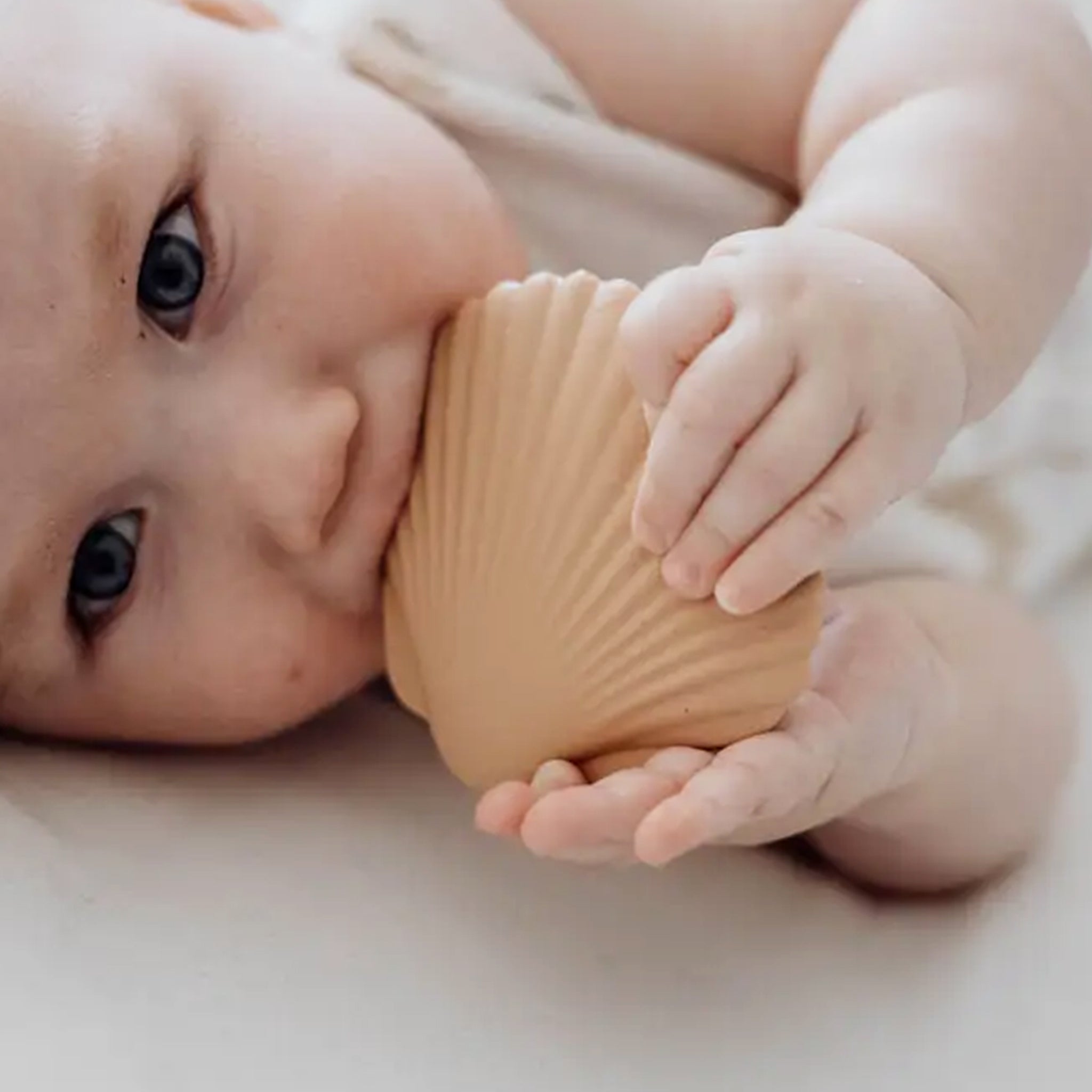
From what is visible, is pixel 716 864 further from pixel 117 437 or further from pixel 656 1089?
pixel 117 437

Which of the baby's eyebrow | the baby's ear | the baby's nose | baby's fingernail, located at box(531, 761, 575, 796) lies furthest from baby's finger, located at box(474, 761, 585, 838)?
the baby's ear

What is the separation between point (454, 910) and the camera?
2.15 ft

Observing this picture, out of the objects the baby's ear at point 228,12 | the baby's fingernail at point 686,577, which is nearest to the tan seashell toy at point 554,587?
the baby's fingernail at point 686,577

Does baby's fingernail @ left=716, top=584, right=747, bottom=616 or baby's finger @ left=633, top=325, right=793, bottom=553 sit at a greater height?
baby's finger @ left=633, top=325, right=793, bottom=553

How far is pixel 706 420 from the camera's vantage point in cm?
54

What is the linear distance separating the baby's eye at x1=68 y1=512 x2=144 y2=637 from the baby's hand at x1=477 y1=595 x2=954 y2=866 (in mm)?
201

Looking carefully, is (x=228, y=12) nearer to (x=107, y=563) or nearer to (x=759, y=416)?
(x=107, y=563)

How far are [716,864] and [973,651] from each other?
148 millimetres

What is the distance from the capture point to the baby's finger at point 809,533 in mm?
→ 545

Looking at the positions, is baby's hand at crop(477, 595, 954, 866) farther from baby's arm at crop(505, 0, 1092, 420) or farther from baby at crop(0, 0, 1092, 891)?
baby's arm at crop(505, 0, 1092, 420)

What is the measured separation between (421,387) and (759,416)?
0.18 m

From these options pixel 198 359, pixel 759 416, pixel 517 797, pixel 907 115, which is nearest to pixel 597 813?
pixel 517 797

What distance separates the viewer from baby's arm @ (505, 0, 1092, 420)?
2.25 ft

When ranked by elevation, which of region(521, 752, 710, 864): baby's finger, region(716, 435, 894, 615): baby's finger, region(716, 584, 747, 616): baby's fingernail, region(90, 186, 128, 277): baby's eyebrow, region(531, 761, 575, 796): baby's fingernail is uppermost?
region(716, 435, 894, 615): baby's finger
